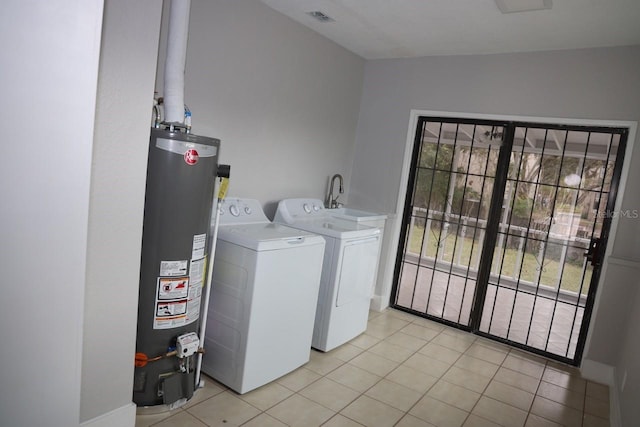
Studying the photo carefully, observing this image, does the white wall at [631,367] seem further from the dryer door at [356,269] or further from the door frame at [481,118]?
the dryer door at [356,269]

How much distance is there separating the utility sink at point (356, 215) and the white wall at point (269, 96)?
249mm

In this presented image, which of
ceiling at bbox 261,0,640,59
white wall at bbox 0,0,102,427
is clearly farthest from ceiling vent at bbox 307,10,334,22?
white wall at bbox 0,0,102,427

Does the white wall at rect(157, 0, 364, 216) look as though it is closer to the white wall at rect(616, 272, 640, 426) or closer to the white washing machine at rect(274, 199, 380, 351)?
the white washing machine at rect(274, 199, 380, 351)

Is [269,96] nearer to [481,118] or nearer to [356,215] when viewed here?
[356,215]

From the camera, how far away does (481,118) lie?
3.71 meters

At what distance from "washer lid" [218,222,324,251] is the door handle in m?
2.28

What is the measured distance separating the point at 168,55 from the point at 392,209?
8.78ft

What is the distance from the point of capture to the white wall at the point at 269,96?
8.96 ft

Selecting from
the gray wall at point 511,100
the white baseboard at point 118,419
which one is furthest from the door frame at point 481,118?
the white baseboard at point 118,419

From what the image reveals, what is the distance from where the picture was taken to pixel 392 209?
13.7ft

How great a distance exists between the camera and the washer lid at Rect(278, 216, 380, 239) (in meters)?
2.99

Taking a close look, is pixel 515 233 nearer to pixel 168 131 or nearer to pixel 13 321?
pixel 168 131

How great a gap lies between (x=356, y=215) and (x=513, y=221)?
1459 mm

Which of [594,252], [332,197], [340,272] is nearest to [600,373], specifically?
[594,252]
